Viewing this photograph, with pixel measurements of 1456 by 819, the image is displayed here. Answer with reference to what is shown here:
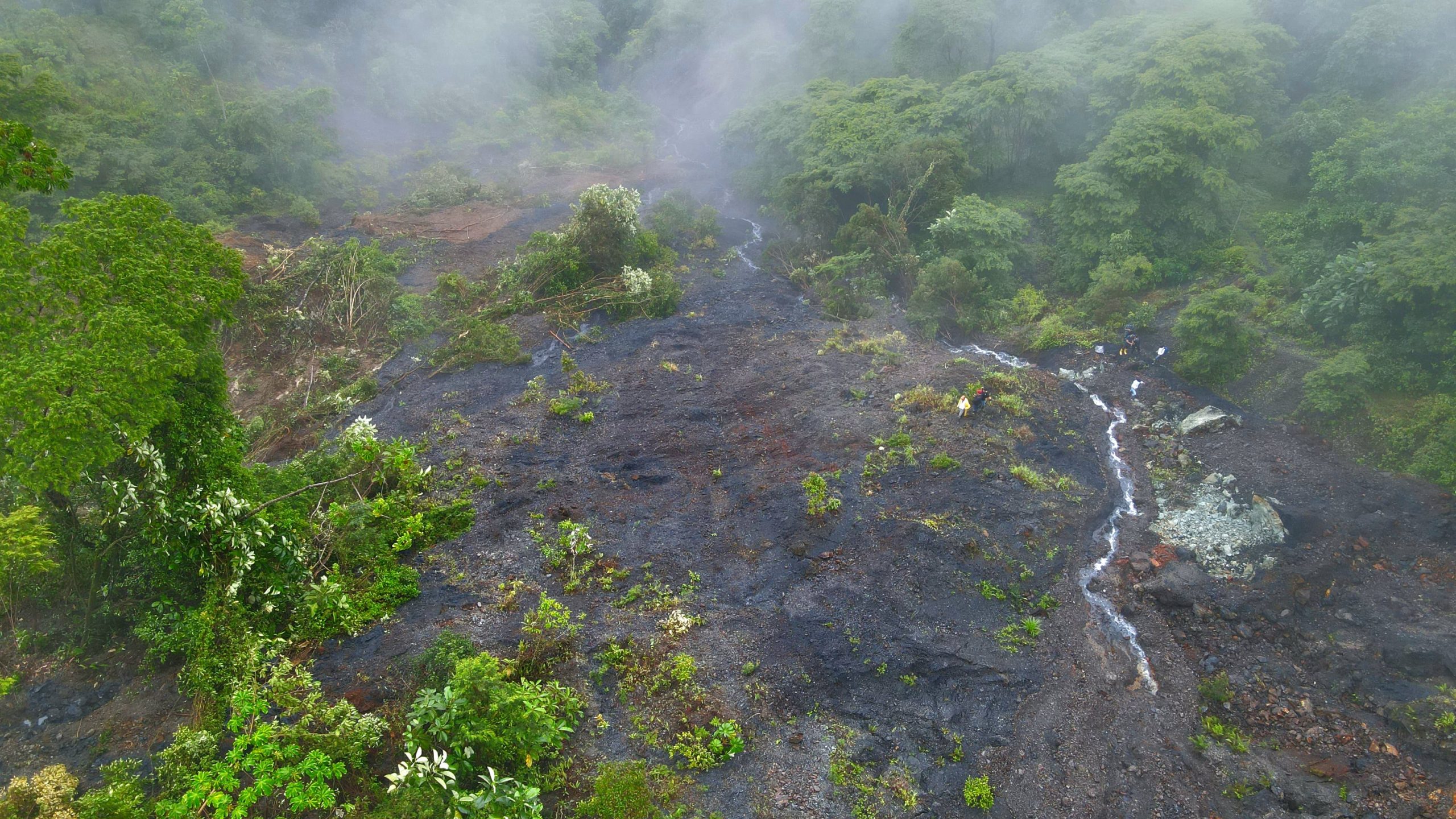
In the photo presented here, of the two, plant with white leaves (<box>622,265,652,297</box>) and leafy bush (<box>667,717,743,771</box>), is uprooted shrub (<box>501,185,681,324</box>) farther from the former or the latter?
leafy bush (<box>667,717,743,771</box>)

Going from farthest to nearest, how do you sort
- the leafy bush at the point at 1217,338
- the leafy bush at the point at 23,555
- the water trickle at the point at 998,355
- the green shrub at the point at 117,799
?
the water trickle at the point at 998,355 < the leafy bush at the point at 1217,338 < the leafy bush at the point at 23,555 < the green shrub at the point at 117,799

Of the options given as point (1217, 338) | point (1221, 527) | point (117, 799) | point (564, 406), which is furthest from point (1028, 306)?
point (117, 799)

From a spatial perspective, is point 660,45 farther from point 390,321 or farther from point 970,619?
point 970,619

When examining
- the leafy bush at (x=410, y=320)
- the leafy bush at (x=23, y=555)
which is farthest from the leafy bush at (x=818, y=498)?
the leafy bush at (x=410, y=320)

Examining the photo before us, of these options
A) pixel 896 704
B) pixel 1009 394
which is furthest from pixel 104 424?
pixel 1009 394

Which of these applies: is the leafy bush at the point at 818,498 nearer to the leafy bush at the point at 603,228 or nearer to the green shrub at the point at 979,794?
the green shrub at the point at 979,794

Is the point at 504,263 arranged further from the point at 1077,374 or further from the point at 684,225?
the point at 1077,374
